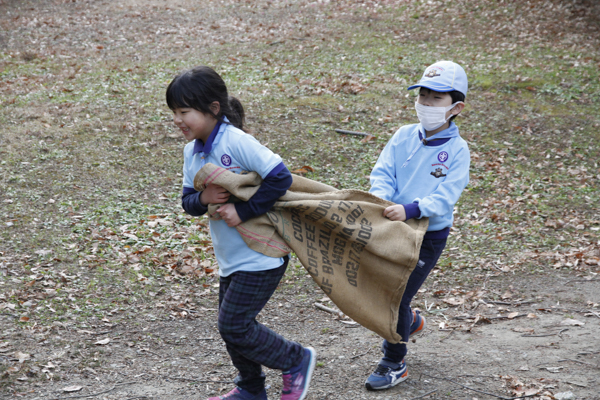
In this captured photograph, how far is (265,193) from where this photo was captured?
291 centimetres

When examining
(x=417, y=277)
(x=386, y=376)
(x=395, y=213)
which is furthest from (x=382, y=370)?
(x=395, y=213)

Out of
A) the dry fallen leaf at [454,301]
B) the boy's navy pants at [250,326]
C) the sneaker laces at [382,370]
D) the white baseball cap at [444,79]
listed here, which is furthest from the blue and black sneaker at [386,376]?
the white baseball cap at [444,79]

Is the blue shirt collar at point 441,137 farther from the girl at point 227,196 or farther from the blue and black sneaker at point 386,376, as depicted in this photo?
the blue and black sneaker at point 386,376

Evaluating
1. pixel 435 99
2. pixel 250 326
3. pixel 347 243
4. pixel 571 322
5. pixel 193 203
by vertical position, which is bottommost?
pixel 571 322

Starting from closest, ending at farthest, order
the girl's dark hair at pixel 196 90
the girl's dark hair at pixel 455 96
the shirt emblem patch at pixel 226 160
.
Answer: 1. the girl's dark hair at pixel 196 90
2. the shirt emblem patch at pixel 226 160
3. the girl's dark hair at pixel 455 96

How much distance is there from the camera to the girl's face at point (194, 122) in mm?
2893

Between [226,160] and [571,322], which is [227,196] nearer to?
[226,160]

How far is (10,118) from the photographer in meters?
8.89

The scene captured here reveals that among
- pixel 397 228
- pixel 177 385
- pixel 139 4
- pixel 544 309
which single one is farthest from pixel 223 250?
pixel 139 4

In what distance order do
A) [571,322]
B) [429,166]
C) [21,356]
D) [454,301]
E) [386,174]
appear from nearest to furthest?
1. [429,166]
2. [386,174]
3. [21,356]
4. [571,322]
5. [454,301]

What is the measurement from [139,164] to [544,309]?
238 inches

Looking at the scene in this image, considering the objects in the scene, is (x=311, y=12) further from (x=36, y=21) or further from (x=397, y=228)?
(x=397, y=228)

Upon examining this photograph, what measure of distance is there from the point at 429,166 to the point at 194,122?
5.18 ft

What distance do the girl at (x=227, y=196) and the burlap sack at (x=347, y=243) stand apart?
0.33 ft
